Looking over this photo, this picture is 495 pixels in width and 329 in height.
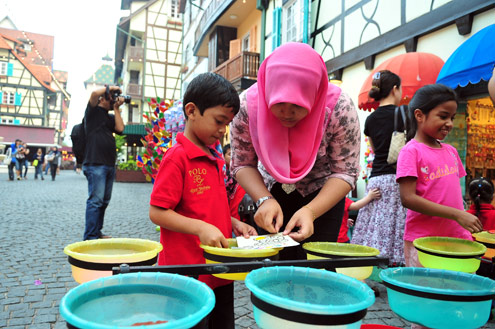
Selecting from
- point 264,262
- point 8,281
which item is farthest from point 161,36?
point 264,262

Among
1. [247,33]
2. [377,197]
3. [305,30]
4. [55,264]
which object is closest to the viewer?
[377,197]

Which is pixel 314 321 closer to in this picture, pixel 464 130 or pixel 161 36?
pixel 464 130

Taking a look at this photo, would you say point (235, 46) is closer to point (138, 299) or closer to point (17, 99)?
point (138, 299)

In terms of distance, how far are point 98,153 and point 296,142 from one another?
3.23 meters

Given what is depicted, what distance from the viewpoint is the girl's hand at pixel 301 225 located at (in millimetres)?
1188

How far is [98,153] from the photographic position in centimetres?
417

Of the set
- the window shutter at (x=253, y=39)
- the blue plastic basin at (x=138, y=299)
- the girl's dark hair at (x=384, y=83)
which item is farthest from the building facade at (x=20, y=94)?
the blue plastic basin at (x=138, y=299)

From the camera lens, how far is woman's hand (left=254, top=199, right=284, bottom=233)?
1291 millimetres

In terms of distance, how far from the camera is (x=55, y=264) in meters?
3.82

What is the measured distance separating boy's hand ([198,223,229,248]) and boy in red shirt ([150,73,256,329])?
0.10 metres

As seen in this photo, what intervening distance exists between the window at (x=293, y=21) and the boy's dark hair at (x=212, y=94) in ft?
26.6

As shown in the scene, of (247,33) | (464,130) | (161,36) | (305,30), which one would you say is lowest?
(464,130)

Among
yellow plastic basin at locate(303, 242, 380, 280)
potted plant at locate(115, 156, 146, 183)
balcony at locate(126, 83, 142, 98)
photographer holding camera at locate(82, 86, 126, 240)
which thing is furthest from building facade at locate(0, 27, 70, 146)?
yellow plastic basin at locate(303, 242, 380, 280)

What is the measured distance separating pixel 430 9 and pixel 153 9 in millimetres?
26192
